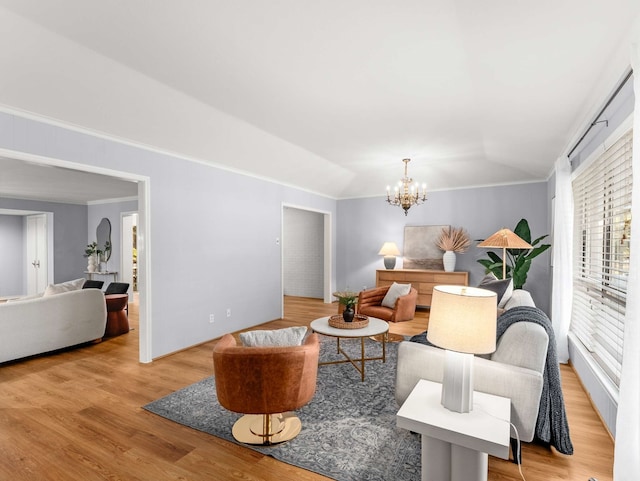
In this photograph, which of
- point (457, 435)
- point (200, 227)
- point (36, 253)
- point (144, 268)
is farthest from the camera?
point (36, 253)

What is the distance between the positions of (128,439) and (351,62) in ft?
10.1

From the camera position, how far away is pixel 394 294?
4648 millimetres

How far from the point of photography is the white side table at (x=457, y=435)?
1.50 meters

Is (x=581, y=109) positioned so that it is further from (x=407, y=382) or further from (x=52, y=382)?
(x=52, y=382)

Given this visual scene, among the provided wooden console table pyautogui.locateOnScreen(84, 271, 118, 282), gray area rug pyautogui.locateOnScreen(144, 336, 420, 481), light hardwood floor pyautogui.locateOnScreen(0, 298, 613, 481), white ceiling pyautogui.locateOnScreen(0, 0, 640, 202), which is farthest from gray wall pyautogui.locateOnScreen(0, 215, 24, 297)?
gray area rug pyautogui.locateOnScreen(144, 336, 420, 481)

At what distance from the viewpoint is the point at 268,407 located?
2094 mm

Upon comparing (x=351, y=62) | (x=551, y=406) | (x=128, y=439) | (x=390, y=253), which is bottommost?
(x=128, y=439)

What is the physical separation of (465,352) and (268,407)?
49.1 inches

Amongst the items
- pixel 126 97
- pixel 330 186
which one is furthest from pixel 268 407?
pixel 330 186

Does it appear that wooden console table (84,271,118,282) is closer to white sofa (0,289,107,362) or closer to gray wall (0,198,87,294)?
gray wall (0,198,87,294)

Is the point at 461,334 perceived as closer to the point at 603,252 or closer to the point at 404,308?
the point at 603,252

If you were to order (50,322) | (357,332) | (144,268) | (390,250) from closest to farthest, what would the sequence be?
(357,332) → (144,268) → (50,322) → (390,250)

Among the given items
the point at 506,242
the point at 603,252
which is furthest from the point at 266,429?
the point at 506,242

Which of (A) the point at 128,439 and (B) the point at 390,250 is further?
(B) the point at 390,250
